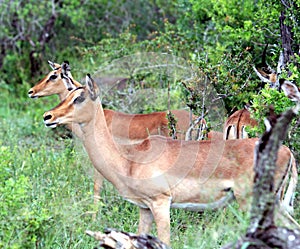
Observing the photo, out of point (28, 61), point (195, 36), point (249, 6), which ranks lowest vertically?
point (28, 61)

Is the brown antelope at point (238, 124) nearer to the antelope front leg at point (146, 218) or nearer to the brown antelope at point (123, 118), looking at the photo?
the brown antelope at point (123, 118)

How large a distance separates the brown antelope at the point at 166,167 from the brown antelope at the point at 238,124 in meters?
1.37

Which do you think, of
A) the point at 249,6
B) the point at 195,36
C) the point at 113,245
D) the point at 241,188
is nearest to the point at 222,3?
the point at 249,6

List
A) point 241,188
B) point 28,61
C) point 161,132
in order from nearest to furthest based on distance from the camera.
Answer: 1. point 241,188
2. point 161,132
3. point 28,61

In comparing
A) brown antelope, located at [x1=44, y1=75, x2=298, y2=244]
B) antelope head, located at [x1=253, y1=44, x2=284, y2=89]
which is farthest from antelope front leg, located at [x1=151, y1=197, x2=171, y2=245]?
Result: antelope head, located at [x1=253, y1=44, x2=284, y2=89]

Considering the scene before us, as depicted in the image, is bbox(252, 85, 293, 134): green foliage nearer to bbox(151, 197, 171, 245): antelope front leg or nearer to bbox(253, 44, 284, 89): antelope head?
bbox(253, 44, 284, 89): antelope head

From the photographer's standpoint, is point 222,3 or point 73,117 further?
point 222,3

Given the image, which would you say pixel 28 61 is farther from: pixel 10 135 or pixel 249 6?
pixel 249 6

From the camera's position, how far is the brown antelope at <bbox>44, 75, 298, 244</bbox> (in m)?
4.66

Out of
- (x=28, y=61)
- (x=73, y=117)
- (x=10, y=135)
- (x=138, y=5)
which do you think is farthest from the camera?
(x=138, y=5)

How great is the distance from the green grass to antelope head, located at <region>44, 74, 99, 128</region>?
1.58 feet

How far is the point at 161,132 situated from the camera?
6.96 metres

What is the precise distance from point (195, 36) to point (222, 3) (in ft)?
4.91

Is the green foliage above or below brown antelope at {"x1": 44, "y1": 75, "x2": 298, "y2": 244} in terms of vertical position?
above
